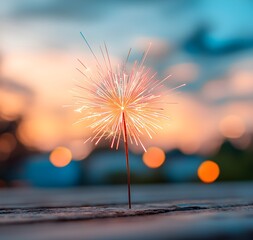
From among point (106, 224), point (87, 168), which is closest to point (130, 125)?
point (106, 224)

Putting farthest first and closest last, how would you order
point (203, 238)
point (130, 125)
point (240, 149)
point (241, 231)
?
point (240, 149) < point (130, 125) < point (241, 231) < point (203, 238)

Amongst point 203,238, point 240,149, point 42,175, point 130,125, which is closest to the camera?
point 203,238

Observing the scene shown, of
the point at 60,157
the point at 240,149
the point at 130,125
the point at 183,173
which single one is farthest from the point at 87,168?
the point at 130,125

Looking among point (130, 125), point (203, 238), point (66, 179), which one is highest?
point (66, 179)

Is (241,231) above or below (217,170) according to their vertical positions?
below

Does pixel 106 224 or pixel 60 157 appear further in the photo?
pixel 60 157

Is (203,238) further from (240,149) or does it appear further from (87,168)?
(240,149)

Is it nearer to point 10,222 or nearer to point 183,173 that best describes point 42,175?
point 183,173
